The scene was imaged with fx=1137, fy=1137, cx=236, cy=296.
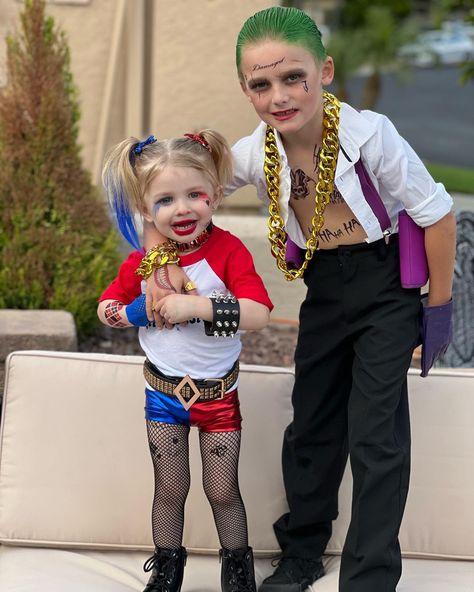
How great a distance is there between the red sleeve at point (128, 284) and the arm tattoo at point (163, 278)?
0.10 metres

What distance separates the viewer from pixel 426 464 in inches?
135

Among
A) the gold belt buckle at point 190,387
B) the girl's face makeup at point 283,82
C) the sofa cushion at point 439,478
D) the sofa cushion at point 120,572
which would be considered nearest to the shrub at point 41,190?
the sofa cushion at point 120,572

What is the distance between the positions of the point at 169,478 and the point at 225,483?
147 mm

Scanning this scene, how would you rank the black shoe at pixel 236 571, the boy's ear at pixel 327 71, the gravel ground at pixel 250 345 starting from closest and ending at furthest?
1. the boy's ear at pixel 327 71
2. the black shoe at pixel 236 571
3. the gravel ground at pixel 250 345

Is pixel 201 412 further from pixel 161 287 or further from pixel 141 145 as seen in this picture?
pixel 141 145

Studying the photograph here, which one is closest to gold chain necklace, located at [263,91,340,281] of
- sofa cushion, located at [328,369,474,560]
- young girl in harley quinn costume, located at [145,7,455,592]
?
young girl in harley quinn costume, located at [145,7,455,592]

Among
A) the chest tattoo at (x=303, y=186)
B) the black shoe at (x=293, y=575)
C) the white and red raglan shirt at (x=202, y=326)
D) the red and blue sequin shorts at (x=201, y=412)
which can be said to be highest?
the chest tattoo at (x=303, y=186)

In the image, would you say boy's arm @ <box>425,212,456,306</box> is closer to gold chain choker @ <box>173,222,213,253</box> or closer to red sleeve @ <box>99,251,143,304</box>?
gold chain choker @ <box>173,222,213,253</box>

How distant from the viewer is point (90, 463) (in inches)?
133

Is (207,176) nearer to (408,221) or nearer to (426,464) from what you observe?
(408,221)

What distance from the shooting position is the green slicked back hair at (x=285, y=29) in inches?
108

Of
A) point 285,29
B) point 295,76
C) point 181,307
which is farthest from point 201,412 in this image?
point 285,29

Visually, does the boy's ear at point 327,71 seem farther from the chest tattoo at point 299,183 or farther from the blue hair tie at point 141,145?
the blue hair tie at point 141,145

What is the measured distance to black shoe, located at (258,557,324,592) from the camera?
10.4ft
